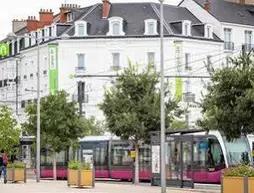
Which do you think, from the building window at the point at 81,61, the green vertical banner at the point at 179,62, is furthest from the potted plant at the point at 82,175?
the building window at the point at 81,61

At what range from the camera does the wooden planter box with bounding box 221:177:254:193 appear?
25656 millimetres

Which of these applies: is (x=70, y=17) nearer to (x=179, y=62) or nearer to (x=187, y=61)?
(x=179, y=62)

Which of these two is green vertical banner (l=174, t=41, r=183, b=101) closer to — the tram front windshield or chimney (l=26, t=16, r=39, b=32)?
chimney (l=26, t=16, r=39, b=32)

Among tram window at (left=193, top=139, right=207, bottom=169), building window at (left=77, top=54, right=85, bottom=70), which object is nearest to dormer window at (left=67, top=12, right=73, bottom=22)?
building window at (left=77, top=54, right=85, bottom=70)

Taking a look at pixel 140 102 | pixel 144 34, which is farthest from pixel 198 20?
pixel 140 102

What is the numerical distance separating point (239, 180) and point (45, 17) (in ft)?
233

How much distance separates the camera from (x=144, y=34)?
82875mm

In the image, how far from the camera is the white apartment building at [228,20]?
87.5m

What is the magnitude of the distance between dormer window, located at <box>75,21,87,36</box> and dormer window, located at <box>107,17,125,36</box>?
2595mm

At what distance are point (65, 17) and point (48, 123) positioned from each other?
39.1 m

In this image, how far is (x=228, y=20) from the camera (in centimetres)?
8862

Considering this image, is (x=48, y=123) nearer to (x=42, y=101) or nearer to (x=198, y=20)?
(x=42, y=101)

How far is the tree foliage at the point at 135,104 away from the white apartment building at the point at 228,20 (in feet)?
138

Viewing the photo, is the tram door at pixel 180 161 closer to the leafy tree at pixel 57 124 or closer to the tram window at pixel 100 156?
the tram window at pixel 100 156
